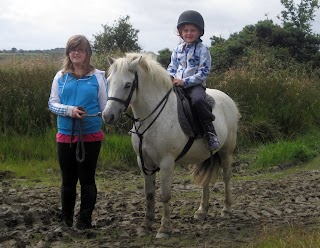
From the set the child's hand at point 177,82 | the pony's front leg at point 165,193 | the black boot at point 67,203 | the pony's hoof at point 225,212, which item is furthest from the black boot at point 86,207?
the pony's hoof at point 225,212

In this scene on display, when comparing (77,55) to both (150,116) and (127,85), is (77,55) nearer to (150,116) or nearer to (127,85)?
(127,85)

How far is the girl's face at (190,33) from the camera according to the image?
213 inches

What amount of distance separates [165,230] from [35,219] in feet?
4.91

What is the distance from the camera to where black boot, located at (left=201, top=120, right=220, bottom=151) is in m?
5.28

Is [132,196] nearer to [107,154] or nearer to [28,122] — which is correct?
[107,154]

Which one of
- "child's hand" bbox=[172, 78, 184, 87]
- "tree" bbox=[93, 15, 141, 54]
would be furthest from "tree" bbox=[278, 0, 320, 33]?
"child's hand" bbox=[172, 78, 184, 87]

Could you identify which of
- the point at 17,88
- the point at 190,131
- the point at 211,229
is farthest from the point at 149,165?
the point at 17,88

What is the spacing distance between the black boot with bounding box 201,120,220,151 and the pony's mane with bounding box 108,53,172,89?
1.92ft

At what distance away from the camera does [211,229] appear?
5.29 m

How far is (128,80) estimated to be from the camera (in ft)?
15.1

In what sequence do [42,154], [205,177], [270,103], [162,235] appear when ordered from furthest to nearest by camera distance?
[270,103] → [42,154] → [205,177] → [162,235]

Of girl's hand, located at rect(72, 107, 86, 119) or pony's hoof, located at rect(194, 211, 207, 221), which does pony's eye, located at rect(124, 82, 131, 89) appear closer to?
girl's hand, located at rect(72, 107, 86, 119)

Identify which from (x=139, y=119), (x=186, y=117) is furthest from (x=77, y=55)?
(x=186, y=117)

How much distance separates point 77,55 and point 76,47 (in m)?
0.08
